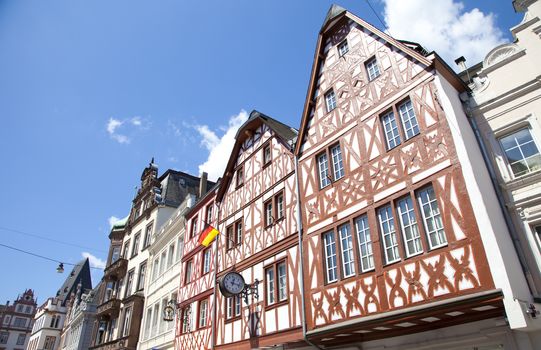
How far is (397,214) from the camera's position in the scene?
974 cm

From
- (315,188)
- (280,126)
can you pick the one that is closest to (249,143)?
(280,126)

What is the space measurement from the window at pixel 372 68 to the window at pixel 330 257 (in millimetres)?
5010

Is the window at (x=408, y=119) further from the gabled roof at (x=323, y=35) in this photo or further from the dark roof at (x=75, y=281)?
the dark roof at (x=75, y=281)

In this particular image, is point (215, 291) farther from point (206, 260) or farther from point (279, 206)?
point (279, 206)

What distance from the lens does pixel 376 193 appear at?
10.5m

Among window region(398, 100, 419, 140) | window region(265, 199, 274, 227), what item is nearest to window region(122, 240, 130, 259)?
window region(265, 199, 274, 227)

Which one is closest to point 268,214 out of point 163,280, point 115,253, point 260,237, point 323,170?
point 260,237

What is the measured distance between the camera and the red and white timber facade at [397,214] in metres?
7.91

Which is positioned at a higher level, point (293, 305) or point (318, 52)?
point (318, 52)

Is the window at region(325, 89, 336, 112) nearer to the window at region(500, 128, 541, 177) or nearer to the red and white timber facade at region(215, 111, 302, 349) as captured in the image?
the red and white timber facade at region(215, 111, 302, 349)

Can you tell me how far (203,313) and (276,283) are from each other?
19.7 ft

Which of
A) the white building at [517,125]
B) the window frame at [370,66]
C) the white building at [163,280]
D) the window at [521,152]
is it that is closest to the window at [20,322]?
the white building at [163,280]

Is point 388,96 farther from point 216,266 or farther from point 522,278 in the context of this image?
point 216,266

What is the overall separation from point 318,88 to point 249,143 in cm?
510
